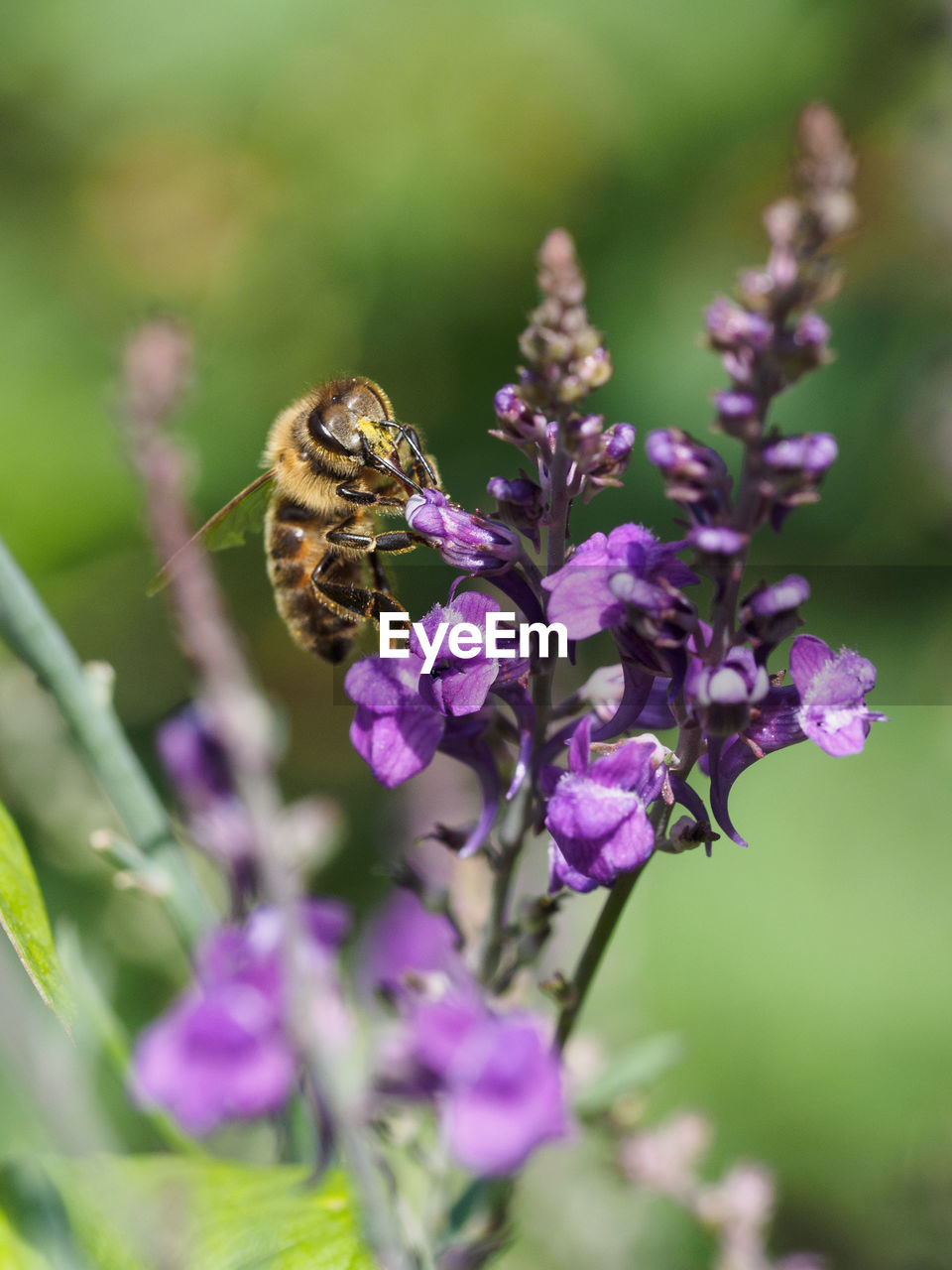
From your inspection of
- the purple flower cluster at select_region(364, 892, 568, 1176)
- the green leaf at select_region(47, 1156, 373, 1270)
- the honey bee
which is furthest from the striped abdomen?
the purple flower cluster at select_region(364, 892, 568, 1176)

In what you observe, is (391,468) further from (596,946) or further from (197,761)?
(596,946)

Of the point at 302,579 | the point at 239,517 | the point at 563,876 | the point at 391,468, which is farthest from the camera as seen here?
the point at 239,517

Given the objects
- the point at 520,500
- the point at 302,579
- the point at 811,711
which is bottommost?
the point at 302,579

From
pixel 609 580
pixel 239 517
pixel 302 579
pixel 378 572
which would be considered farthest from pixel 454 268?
pixel 609 580

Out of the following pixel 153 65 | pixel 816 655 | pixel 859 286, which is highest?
pixel 153 65

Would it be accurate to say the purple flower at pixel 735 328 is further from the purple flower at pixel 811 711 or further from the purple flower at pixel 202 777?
the purple flower at pixel 202 777

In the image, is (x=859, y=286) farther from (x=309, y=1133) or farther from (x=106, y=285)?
(x=309, y=1133)

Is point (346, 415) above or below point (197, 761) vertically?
above

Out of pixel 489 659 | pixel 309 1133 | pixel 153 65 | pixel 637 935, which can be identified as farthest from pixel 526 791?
pixel 153 65
